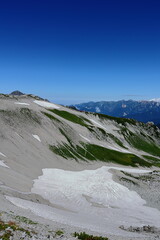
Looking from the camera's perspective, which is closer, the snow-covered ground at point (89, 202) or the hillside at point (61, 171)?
the snow-covered ground at point (89, 202)

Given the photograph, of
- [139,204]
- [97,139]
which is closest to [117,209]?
[139,204]

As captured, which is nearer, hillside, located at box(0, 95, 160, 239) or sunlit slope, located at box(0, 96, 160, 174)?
hillside, located at box(0, 95, 160, 239)

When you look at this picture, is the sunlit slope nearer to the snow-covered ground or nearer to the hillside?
the hillside

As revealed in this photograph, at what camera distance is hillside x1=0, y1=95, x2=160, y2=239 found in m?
36.0

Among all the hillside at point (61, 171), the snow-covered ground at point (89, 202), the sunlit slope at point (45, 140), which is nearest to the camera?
the snow-covered ground at point (89, 202)

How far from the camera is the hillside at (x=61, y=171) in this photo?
36.0 metres

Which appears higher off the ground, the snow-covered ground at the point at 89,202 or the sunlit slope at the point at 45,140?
the sunlit slope at the point at 45,140

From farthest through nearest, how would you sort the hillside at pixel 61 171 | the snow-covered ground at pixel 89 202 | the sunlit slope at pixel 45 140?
1. the sunlit slope at pixel 45 140
2. the hillside at pixel 61 171
3. the snow-covered ground at pixel 89 202

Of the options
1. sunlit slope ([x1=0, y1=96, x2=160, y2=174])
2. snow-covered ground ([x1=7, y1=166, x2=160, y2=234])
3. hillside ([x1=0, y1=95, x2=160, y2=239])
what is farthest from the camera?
sunlit slope ([x1=0, y1=96, x2=160, y2=174])

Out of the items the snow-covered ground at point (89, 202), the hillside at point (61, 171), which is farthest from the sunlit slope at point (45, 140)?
the snow-covered ground at point (89, 202)

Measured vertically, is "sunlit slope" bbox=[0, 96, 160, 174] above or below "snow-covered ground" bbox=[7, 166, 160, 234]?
above

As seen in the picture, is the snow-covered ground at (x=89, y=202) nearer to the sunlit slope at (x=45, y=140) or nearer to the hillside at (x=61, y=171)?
the hillside at (x=61, y=171)

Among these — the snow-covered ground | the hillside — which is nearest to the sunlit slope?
the hillside

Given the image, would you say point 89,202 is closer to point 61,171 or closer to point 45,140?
point 61,171
